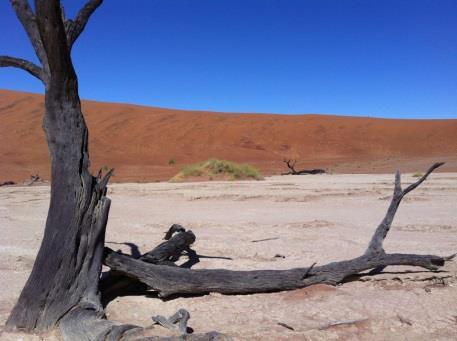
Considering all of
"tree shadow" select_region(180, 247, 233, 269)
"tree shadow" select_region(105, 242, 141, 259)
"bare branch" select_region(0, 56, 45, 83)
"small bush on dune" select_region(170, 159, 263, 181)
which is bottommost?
"tree shadow" select_region(105, 242, 141, 259)

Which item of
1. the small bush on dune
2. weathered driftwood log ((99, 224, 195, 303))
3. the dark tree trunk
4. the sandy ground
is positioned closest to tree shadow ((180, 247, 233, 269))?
the sandy ground

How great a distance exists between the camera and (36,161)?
32.0 metres

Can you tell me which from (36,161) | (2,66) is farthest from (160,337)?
(36,161)

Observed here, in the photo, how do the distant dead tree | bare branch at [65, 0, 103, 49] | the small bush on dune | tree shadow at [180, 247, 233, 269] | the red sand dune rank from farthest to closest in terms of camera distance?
the red sand dune, the small bush on dune, tree shadow at [180, 247, 233, 269], bare branch at [65, 0, 103, 49], the distant dead tree

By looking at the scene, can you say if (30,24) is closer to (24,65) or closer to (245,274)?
(24,65)

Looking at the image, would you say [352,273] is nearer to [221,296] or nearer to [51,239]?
[221,296]

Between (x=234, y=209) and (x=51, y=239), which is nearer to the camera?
(x=51, y=239)

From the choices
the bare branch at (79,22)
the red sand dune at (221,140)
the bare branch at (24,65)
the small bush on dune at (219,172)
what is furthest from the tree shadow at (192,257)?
the red sand dune at (221,140)

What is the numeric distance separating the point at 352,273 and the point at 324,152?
40270mm

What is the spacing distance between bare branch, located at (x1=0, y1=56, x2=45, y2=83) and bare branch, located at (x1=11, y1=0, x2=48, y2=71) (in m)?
0.08

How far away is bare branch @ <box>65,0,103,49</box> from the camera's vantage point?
13.2ft

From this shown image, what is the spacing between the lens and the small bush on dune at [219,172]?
72.9ft

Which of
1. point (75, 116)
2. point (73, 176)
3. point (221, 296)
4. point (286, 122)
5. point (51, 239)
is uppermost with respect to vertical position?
point (286, 122)

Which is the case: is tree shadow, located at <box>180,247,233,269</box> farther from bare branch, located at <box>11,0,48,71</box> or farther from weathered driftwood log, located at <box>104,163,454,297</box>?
bare branch, located at <box>11,0,48,71</box>
